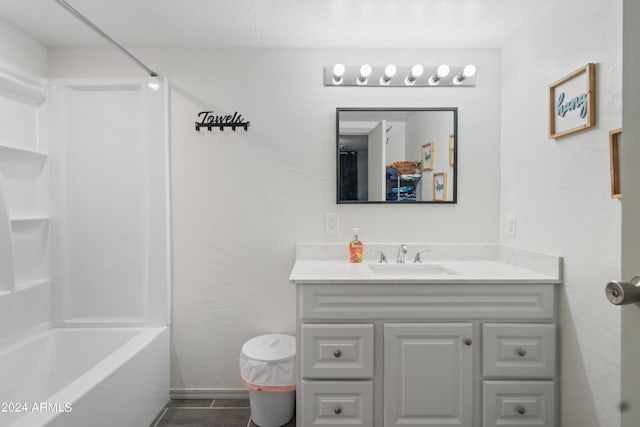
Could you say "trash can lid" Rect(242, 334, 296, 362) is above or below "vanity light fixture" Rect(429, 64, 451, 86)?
below

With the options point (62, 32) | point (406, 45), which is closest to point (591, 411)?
point (406, 45)

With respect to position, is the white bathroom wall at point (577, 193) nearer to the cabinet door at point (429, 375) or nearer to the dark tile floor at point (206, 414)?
the cabinet door at point (429, 375)

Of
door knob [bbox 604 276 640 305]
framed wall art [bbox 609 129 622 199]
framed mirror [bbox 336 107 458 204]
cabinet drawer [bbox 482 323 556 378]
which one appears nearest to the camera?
door knob [bbox 604 276 640 305]

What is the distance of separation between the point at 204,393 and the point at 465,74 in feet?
8.20

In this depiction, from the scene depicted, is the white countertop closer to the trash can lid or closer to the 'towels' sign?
the trash can lid

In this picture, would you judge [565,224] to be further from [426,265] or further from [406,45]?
[406,45]

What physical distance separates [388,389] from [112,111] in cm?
220

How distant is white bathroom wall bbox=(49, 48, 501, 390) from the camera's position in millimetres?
2174

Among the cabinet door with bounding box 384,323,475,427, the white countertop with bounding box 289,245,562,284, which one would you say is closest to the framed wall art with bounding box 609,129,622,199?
the white countertop with bounding box 289,245,562,284

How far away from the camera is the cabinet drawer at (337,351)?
1.63 meters

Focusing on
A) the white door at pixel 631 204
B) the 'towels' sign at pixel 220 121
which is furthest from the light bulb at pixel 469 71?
the white door at pixel 631 204

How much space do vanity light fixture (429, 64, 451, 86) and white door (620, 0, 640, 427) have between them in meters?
1.50

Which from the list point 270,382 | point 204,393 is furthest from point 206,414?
point 270,382

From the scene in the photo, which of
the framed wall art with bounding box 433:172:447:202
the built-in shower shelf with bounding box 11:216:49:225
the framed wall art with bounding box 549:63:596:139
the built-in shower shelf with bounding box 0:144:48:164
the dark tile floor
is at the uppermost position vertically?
the framed wall art with bounding box 549:63:596:139
